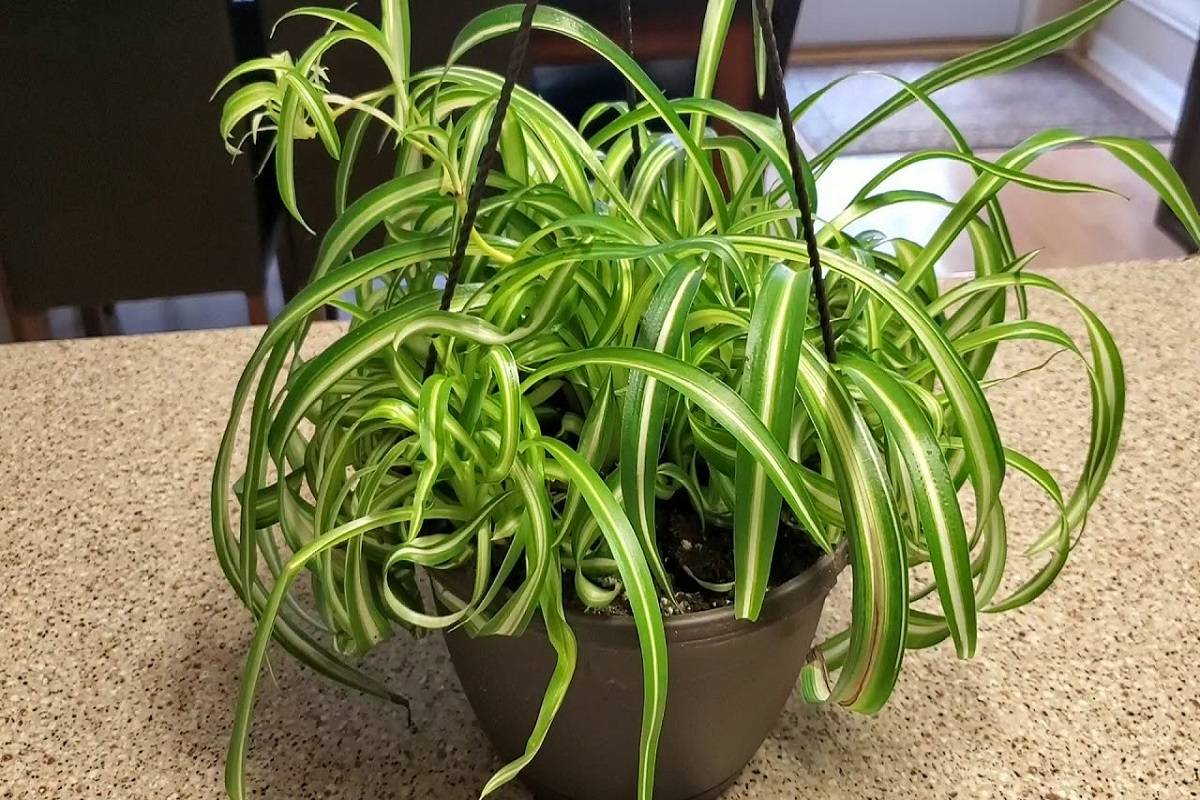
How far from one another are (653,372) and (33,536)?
2.02 feet

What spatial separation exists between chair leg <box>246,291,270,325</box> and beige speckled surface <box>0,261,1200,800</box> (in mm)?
831

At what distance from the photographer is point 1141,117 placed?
303 centimetres

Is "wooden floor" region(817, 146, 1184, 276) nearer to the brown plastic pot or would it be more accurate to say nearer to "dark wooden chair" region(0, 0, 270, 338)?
"dark wooden chair" region(0, 0, 270, 338)

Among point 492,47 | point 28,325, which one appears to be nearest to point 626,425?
point 492,47

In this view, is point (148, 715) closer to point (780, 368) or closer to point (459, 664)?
point (459, 664)

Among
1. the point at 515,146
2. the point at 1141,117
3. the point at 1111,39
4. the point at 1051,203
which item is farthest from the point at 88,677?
the point at 1111,39

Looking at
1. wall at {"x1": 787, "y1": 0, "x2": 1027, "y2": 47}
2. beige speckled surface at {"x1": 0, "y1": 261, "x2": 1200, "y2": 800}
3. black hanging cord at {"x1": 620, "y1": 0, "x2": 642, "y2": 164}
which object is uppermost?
black hanging cord at {"x1": 620, "y1": 0, "x2": 642, "y2": 164}

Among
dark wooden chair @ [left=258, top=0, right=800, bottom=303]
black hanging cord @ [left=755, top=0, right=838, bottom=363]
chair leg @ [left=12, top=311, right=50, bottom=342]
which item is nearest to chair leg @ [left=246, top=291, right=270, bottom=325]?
dark wooden chair @ [left=258, top=0, right=800, bottom=303]

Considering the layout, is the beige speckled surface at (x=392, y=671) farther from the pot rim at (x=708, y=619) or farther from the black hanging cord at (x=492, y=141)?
the black hanging cord at (x=492, y=141)

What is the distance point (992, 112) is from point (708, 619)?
2.85m

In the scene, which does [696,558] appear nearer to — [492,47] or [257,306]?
[492,47]

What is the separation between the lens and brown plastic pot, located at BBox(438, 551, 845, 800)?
557mm

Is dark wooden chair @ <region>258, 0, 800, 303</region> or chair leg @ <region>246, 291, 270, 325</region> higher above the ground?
dark wooden chair @ <region>258, 0, 800, 303</region>

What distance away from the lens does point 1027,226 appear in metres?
2.30
